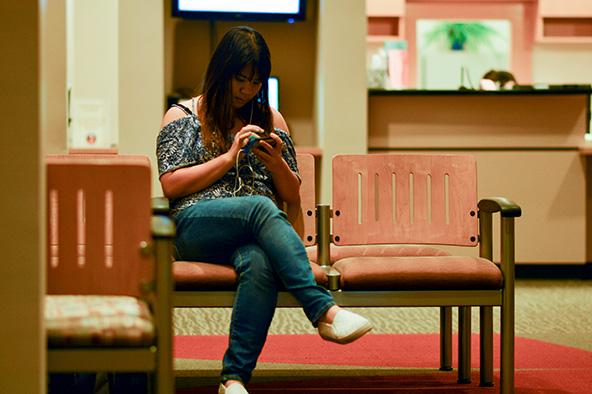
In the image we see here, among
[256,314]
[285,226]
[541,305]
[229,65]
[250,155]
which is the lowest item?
[541,305]

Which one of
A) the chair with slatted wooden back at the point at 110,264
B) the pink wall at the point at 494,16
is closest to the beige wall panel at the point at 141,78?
the chair with slatted wooden back at the point at 110,264

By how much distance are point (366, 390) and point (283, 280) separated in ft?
2.05

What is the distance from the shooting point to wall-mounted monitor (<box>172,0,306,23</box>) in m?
5.75

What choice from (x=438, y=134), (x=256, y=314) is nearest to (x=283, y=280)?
(x=256, y=314)

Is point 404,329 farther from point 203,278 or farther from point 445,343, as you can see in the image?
point 203,278

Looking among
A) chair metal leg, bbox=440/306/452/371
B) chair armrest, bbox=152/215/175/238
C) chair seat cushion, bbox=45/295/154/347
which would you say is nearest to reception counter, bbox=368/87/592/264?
chair metal leg, bbox=440/306/452/371

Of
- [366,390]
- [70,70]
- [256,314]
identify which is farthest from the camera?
[70,70]

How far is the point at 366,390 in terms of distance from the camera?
2881 millimetres

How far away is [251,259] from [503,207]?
2.45ft

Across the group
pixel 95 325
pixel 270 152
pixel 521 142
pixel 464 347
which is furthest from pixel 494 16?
pixel 95 325

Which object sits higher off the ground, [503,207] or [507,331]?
[503,207]

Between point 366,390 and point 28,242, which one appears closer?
point 28,242

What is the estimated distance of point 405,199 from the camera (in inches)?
118

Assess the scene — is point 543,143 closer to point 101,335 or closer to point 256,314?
point 256,314
